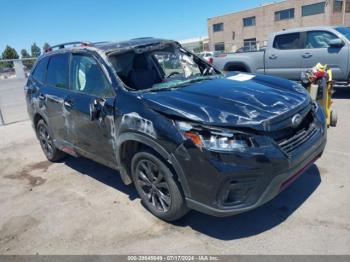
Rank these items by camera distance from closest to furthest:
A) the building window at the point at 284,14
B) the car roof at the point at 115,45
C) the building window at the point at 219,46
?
1. the car roof at the point at 115,45
2. the building window at the point at 284,14
3. the building window at the point at 219,46

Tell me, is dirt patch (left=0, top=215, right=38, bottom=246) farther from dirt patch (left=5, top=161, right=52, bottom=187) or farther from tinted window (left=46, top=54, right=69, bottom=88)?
tinted window (left=46, top=54, right=69, bottom=88)

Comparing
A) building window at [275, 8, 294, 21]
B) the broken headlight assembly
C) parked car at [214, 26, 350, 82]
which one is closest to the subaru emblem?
the broken headlight assembly

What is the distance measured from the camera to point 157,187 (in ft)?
11.3

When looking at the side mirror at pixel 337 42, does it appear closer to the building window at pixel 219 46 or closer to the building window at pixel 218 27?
the building window at pixel 219 46

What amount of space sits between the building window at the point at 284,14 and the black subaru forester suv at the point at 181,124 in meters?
47.3

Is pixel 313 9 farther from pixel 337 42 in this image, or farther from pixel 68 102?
pixel 68 102

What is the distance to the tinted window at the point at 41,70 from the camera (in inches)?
210

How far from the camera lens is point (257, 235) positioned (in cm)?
316

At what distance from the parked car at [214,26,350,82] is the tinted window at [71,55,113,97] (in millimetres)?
Result: 6575

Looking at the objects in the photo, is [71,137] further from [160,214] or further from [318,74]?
[318,74]

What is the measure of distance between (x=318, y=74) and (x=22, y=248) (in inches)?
203

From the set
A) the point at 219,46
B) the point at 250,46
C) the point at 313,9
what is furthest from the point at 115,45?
the point at 219,46

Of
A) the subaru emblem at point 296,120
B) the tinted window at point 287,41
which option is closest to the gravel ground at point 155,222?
the subaru emblem at point 296,120

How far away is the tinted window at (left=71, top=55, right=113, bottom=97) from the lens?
12.6ft
